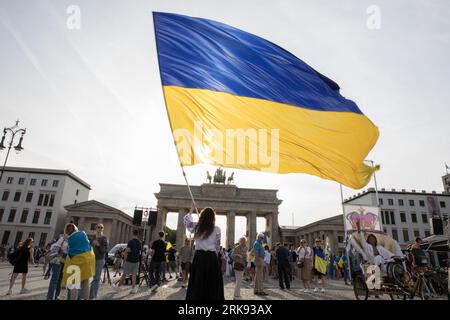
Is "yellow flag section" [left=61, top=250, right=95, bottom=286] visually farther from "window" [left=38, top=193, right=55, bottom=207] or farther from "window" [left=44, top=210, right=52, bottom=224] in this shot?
"window" [left=38, top=193, right=55, bottom=207]

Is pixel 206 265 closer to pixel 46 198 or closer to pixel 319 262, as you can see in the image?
pixel 319 262

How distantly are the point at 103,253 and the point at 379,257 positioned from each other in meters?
8.47

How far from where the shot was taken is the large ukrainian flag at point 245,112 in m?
5.84

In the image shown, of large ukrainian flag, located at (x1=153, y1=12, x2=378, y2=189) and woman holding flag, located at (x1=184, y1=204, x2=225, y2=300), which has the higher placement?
large ukrainian flag, located at (x1=153, y1=12, x2=378, y2=189)

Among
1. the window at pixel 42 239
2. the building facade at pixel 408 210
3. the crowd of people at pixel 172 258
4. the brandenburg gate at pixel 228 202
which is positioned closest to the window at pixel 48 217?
the window at pixel 42 239

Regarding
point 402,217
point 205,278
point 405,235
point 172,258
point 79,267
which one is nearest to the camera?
point 205,278

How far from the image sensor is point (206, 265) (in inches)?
174

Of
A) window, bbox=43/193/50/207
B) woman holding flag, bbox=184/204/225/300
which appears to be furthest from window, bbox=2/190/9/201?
woman holding flag, bbox=184/204/225/300

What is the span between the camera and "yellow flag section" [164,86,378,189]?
5.84m

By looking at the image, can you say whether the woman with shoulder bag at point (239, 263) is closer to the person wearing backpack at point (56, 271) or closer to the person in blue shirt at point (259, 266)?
the person in blue shirt at point (259, 266)
